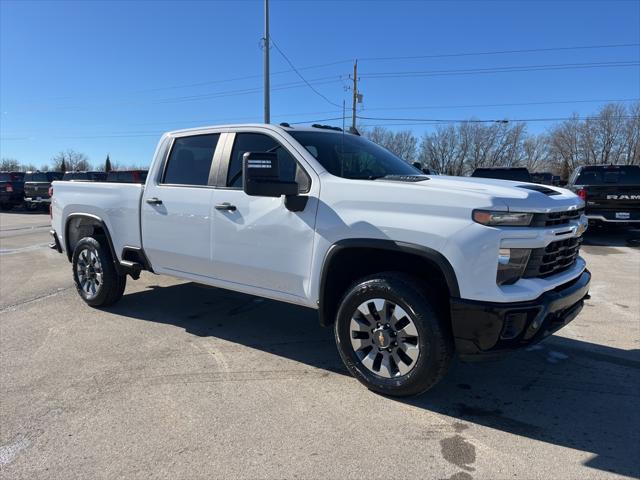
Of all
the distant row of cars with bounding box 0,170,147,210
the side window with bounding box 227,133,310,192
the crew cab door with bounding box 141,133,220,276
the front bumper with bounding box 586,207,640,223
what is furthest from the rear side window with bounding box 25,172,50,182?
the front bumper with bounding box 586,207,640,223

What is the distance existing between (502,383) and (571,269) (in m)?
1.03

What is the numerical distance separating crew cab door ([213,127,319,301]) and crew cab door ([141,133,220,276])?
0.18 m

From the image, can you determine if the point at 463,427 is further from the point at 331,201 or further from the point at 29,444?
the point at 29,444

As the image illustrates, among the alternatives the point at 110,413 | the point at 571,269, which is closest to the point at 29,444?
the point at 110,413

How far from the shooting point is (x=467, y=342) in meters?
3.03

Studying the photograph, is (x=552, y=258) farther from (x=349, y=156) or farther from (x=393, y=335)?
(x=349, y=156)

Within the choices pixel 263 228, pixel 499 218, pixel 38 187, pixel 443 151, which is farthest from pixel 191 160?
pixel 443 151

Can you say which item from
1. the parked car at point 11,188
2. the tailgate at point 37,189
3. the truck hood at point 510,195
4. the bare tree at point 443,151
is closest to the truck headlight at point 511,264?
the truck hood at point 510,195

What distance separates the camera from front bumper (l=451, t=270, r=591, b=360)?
2926mm

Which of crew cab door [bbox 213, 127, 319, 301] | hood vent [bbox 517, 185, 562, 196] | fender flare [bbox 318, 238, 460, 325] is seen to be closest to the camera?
fender flare [bbox 318, 238, 460, 325]

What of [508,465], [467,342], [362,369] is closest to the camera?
[508,465]

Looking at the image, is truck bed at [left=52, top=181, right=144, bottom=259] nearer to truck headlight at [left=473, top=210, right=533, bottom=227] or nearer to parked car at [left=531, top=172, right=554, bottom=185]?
truck headlight at [left=473, top=210, right=533, bottom=227]

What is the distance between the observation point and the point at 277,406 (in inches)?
131

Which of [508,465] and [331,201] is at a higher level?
[331,201]
